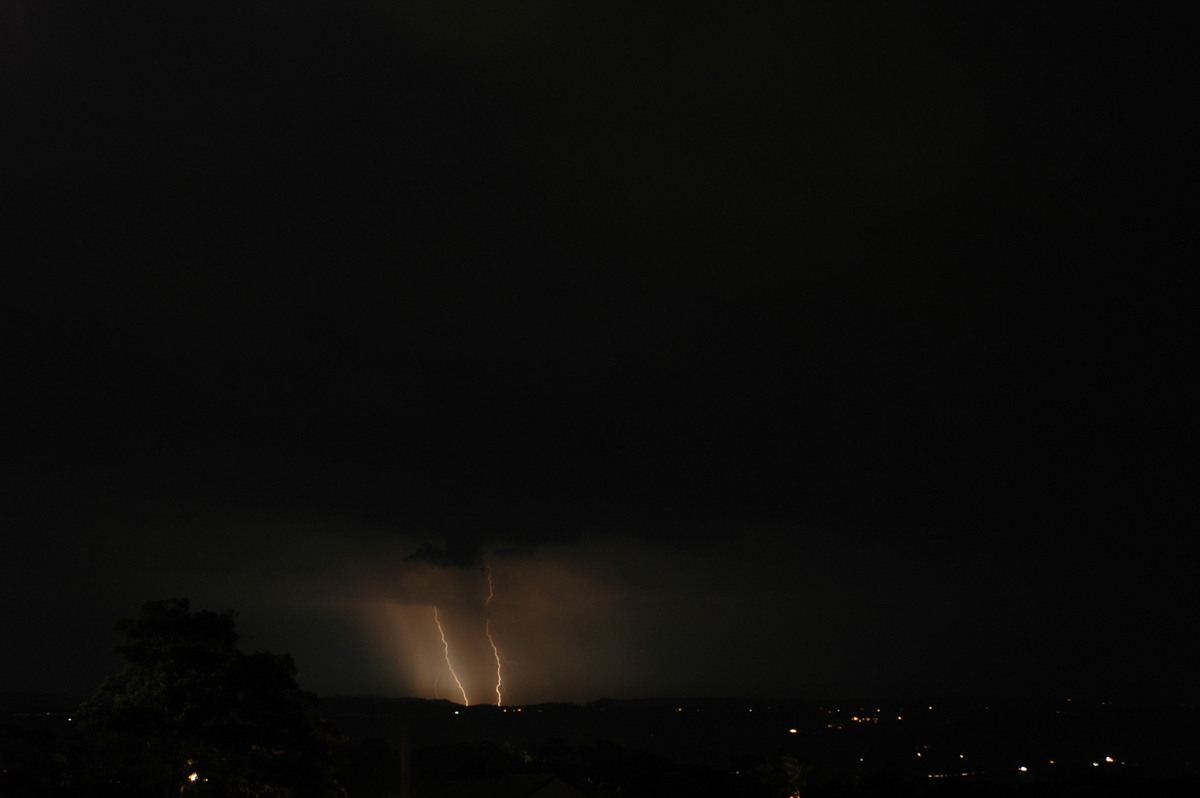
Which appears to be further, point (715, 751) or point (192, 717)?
point (715, 751)

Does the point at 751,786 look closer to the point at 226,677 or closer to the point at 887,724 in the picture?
the point at 226,677

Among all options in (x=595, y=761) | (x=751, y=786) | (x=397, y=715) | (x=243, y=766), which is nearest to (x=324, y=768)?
(x=243, y=766)

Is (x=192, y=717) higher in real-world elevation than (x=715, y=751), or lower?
higher

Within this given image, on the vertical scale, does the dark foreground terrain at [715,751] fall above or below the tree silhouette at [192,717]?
below

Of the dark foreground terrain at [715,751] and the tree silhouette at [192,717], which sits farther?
the dark foreground terrain at [715,751]
